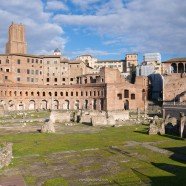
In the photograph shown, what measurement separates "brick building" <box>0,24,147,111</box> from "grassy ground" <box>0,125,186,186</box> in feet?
150

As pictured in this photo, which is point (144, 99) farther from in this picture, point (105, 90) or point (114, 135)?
point (114, 135)

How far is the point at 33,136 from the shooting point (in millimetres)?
35562

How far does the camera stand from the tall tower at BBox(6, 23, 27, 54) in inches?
3836

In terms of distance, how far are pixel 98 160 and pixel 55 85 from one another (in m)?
67.0

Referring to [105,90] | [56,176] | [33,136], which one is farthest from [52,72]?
[56,176]

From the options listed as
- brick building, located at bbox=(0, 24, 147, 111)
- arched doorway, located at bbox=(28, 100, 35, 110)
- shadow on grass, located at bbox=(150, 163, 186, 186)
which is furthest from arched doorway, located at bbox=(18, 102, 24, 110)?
shadow on grass, located at bbox=(150, 163, 186, 186)

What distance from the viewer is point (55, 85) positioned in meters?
88.9

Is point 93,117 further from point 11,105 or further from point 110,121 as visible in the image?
point 11,105

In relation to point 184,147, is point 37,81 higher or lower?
higher

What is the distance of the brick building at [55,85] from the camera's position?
80.2 metres

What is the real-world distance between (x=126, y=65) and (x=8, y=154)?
353 ft

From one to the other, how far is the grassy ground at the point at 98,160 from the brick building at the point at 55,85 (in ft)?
150

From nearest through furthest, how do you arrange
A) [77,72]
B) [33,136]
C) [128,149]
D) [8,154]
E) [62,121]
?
[8,154]
[128,149]
[33,136]
[62,121]
[77,72]

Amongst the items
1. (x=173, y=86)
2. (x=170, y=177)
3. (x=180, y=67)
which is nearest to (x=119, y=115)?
(x=173, y=86)
